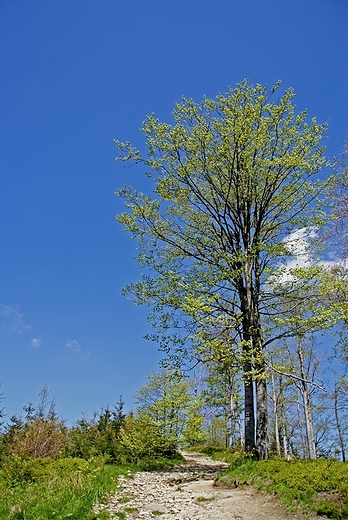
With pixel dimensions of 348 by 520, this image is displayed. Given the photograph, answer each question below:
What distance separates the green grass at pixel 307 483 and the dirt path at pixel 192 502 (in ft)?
0.84

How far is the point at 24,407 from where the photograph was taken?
19828 mm

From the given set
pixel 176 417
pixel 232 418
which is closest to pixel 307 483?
pixel 176 417

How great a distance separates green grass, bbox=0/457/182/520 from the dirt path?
0.46 metres

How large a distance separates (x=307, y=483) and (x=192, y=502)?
2428 mm

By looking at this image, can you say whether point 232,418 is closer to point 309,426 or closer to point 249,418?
point 309,426

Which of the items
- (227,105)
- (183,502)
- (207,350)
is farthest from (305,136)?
(183,502)

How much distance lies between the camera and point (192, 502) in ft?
24.3

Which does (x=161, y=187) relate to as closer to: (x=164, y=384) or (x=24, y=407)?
(x=164, y=384)

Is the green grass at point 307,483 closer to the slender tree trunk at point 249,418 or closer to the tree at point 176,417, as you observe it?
the slender tree trunk at point 249,418

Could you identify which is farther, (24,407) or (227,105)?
(24,407)

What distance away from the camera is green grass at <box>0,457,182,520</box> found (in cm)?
582

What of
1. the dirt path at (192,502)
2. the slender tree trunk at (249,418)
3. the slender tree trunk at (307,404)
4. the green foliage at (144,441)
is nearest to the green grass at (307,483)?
the dirt path at (192,502)

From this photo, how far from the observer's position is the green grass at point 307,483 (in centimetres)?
577

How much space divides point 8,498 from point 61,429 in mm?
13385
